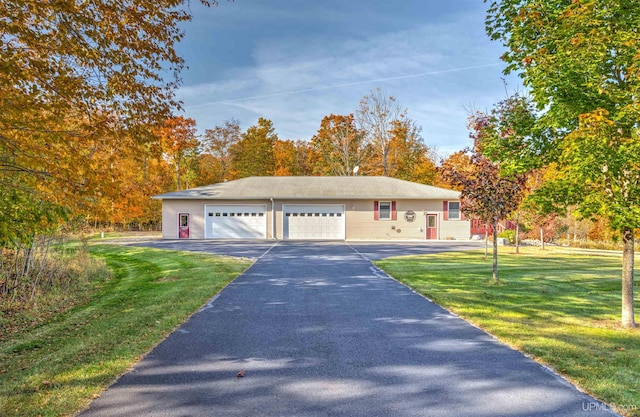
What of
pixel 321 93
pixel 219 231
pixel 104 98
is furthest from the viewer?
pixel 321 93

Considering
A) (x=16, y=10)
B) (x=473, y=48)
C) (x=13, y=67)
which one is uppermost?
(x=473, y=48)

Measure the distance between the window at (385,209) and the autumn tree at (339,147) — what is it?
1462 cm

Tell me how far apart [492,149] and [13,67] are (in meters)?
6.68

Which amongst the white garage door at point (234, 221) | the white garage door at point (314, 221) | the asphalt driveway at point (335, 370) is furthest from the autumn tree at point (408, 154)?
the asphalt driveway at point (335, 370)

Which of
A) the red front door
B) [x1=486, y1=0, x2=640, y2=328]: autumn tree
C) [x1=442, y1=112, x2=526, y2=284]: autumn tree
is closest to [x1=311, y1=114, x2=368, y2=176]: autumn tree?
the red front door

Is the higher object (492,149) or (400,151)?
(400,151)

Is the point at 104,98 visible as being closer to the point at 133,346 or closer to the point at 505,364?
the point at 133,346

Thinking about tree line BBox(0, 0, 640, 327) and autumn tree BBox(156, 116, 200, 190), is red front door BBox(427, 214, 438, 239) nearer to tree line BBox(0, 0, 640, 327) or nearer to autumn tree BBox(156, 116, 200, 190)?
tree line BBox(0, 0, 640, 327)

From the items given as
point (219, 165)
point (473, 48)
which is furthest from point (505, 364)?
point (219, 165)

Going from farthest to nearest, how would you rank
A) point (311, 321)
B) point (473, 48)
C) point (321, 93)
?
point (321, 93)
point (473, 48)
point (311, 321)

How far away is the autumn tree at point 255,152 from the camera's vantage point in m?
44.7

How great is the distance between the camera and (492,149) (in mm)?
6332

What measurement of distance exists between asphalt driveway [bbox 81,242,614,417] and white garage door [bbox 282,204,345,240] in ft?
60.3

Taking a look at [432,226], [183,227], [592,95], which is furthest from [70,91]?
[432,226]
